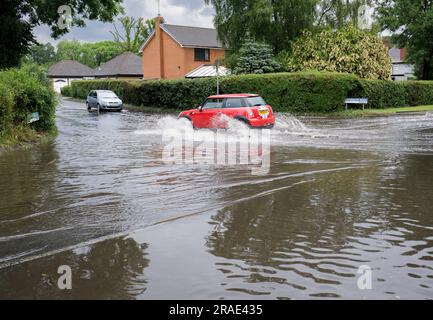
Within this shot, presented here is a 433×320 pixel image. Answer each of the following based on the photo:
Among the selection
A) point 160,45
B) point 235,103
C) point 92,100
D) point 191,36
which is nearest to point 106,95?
point 92,100

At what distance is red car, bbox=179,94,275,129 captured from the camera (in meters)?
17.4

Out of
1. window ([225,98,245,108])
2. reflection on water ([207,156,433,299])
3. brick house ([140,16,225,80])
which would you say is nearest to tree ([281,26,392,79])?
brick house ([140,16,225,80])

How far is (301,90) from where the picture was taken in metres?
30.0

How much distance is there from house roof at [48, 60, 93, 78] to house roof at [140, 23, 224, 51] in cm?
2809

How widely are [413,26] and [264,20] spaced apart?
1856 cm

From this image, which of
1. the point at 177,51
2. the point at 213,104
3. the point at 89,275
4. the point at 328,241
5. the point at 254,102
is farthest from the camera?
the point at 177,51

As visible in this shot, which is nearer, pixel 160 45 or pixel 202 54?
pixel 202 54

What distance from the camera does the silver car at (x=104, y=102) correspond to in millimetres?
35406

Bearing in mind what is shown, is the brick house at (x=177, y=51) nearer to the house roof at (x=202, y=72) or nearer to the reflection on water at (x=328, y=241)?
the house roof at (x=202, y=72)

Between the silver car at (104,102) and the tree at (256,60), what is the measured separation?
342 inches

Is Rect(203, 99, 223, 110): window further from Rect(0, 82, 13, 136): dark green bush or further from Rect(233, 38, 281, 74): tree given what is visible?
Rect(233, 38, 281, 74): tree

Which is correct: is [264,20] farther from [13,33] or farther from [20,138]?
[20,138]
